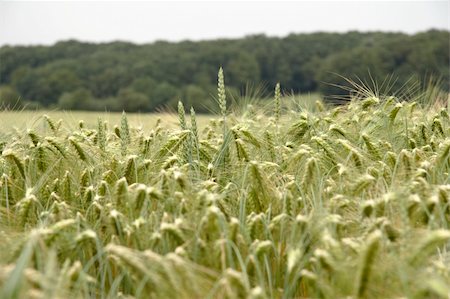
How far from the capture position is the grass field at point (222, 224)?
1226 mm

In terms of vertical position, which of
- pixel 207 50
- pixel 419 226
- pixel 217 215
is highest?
pixel 207 50

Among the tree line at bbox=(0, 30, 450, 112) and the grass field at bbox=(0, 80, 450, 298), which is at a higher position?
the tree line at bbox=(0, 30, 450, 112)

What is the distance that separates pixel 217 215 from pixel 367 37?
35756mm

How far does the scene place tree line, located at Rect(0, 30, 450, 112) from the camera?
92.2 feet

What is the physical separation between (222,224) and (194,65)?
31237 millimetres

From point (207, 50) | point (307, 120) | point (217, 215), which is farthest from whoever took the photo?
point (207, 50)

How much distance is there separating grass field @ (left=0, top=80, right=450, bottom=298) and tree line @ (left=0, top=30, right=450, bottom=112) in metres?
23.7

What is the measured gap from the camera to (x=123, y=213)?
1.78 m

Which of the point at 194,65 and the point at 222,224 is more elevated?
the point at 194,65

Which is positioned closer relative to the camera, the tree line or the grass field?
the grass field

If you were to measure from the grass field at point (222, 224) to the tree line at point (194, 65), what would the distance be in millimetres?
23693

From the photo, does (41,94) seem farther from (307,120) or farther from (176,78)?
(307,120)

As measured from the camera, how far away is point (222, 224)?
1.45 m

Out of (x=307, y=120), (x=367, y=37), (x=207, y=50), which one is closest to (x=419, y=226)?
(x=307, y=120)
